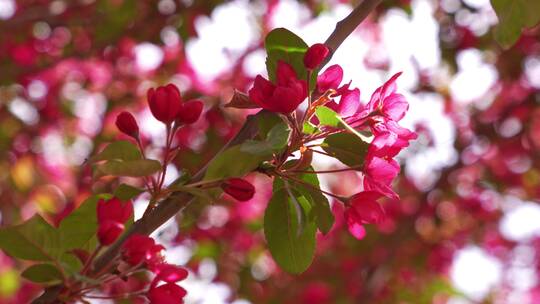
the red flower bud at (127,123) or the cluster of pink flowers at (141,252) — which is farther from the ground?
the red flower bud at (127,123)

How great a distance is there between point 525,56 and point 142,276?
6.07 ft

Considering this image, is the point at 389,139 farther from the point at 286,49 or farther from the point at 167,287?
the point at 167,287

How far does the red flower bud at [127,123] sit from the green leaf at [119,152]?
99 millimetres

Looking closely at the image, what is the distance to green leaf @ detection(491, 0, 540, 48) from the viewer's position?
51.9 inches

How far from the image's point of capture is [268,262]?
4359mm

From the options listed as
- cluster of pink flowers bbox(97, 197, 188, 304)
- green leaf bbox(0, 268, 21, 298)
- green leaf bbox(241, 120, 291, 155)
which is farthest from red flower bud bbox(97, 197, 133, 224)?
green leaf bbox(0, 268, 21, 298)

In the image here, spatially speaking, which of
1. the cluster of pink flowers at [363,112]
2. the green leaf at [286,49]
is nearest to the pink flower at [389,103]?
the cluster of pink flowers at [363,112]

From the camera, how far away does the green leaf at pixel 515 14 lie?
1.32m

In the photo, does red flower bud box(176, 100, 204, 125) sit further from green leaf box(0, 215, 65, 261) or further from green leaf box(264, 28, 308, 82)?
green leaf box(0, 215, 65, 261)

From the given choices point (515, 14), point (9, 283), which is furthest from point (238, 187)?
point (9, 283)

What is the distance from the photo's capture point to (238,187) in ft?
3.63

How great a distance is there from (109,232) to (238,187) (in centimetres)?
17

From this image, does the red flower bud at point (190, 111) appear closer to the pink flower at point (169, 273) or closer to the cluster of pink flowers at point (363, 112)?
the cluster of pink flowers at point (363, 112)

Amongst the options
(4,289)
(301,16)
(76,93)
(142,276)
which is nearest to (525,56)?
(301,16)
